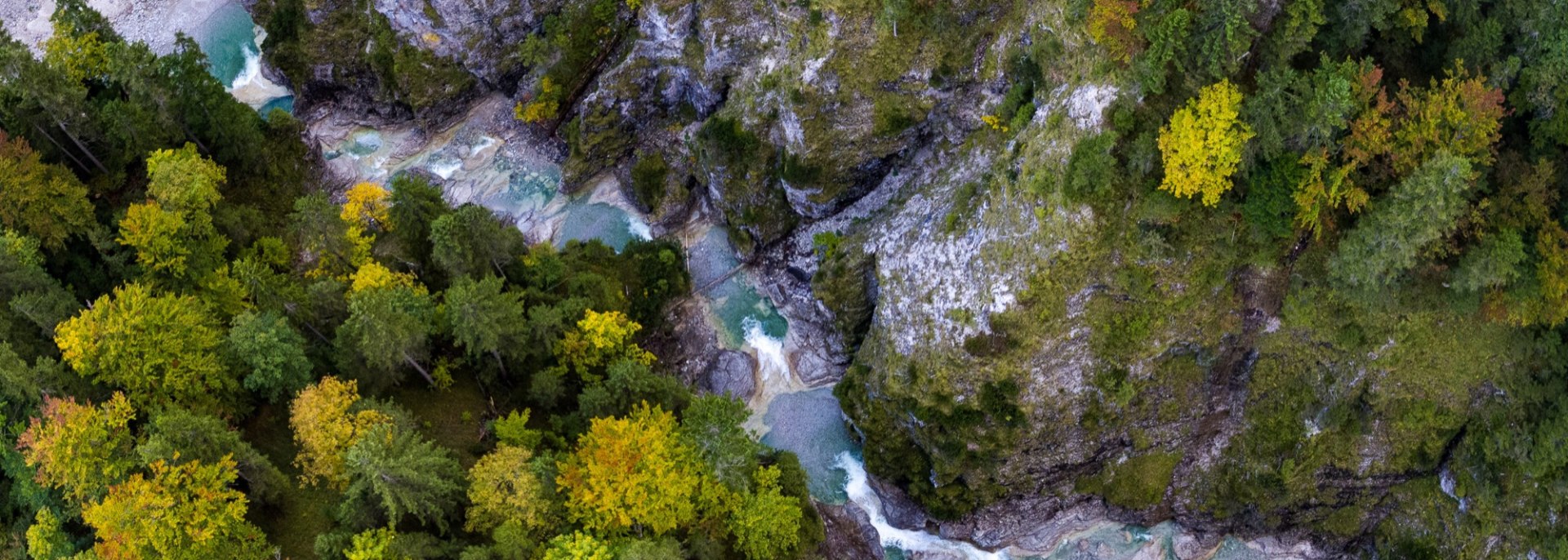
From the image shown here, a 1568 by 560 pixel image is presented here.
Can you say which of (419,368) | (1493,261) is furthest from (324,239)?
(1493,261)

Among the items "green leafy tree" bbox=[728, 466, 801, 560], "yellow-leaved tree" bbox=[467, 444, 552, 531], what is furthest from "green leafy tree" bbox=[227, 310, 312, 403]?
"green leafy tree" bbox=[728, 466, 801, 560]

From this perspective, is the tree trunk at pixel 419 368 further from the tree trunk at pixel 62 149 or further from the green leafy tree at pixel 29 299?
the tree trunk at pixel 62 149

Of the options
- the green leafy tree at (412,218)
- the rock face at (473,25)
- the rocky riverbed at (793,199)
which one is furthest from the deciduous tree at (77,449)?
the rock face at (473,25)

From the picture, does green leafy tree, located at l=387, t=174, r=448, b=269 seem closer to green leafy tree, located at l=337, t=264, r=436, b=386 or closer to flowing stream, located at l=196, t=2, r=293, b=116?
green leafy tree, located at l=337, t=264, r=436, b=386

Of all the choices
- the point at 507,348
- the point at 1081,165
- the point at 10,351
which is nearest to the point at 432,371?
the point at 507,348

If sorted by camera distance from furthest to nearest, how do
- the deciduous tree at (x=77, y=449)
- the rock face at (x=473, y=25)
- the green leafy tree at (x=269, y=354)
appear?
the rock face at (x=473, y=25), the green leafy tree at (x=269, y=354), the deciduous tree at (x=77, y=449)

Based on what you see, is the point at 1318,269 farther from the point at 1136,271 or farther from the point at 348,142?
the point at 348,142

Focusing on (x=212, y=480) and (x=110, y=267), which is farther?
(x=110, y=267)
